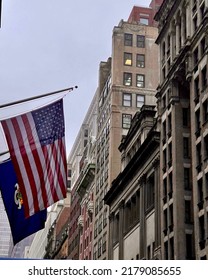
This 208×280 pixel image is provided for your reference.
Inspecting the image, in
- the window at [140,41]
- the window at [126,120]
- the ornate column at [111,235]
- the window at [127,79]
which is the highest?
the window at [140,41]

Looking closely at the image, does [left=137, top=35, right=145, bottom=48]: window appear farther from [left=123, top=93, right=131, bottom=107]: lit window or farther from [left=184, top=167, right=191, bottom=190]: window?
[left=184, top=167, right=191, bottom=190]: window

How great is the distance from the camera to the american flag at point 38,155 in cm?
1966

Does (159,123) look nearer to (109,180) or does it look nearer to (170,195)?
(170,195)

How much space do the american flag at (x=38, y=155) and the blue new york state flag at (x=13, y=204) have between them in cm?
57

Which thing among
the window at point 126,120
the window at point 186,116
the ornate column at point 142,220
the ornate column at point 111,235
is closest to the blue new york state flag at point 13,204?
the window at point 186,116

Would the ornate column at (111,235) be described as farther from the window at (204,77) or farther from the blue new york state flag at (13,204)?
the blue new york state flag at (13,204)

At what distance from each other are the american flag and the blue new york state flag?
57 centimetres

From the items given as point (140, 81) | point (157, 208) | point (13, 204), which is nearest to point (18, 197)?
point (13, 204)

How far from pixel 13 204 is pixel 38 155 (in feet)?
6.35

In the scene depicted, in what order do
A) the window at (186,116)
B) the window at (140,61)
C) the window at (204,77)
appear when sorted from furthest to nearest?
1. the window at (140,61)
2. the window at (186,116)
3. the window at (204,77)

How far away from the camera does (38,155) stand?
2006cm

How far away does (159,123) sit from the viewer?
64.4m
